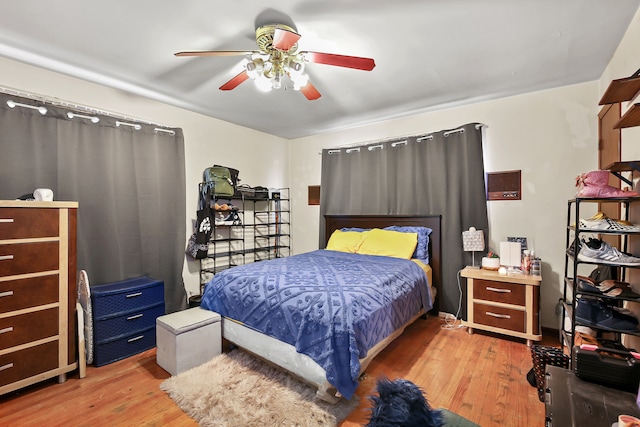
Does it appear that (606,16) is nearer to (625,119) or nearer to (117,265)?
(625,119)

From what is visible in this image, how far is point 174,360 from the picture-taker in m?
2.16

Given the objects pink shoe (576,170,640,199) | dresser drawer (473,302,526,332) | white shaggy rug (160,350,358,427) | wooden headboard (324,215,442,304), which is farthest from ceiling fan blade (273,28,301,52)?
dresser drawer (473,302,526,332)

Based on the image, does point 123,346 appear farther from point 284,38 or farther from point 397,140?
point 397,140

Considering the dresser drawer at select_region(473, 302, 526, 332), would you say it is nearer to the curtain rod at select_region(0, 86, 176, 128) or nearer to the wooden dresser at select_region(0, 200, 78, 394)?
the wooden dresser at select_region(0, 200, 78, 394)

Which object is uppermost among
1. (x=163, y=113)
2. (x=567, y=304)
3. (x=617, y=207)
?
(x=163, y=113)

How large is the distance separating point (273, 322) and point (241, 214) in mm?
2276

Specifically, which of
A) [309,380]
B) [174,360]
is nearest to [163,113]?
[174,360]

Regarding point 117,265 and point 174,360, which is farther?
point 117,265

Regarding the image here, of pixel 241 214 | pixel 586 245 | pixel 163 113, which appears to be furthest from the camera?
pixel 241 214

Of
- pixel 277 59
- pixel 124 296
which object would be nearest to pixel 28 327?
pixel 124 296

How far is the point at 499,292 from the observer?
2.73m

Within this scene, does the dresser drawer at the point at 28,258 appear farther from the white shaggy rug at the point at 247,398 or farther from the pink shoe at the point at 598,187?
the pink shoe at the point at 598,187

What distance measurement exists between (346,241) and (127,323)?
2.43 metres

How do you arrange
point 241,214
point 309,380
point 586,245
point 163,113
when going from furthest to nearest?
point 241,214 → point 163,113 → point 309,380 → point 586,245
